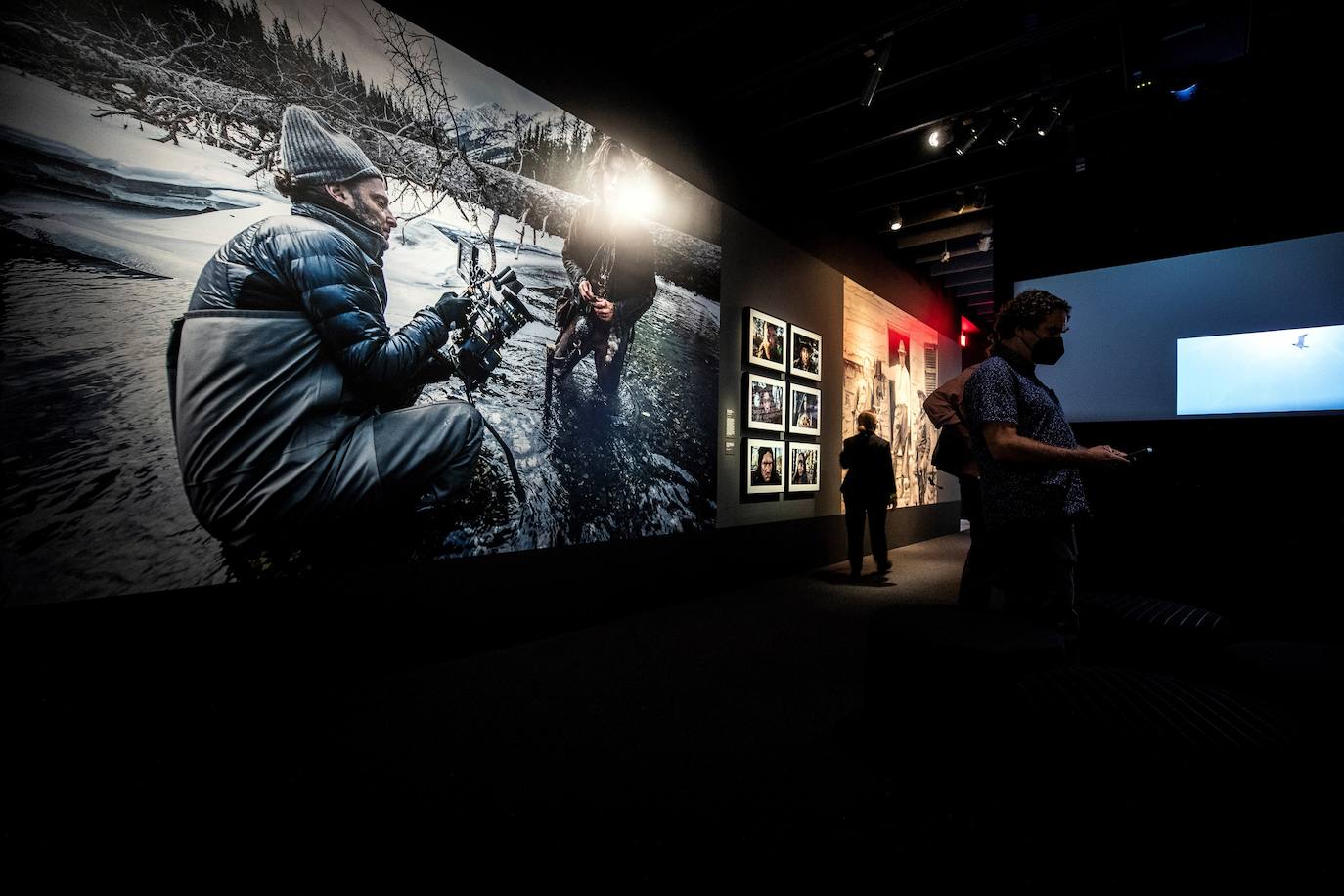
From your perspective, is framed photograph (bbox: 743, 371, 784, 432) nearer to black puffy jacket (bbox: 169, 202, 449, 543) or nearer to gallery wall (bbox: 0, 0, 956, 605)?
gallery wall (bbox: 0, 0, 956, 605)

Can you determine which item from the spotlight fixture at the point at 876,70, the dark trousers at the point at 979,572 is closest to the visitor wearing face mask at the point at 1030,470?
the dark trousers at the point at 979,572

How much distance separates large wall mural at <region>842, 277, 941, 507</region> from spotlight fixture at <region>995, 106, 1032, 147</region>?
2.05 metres

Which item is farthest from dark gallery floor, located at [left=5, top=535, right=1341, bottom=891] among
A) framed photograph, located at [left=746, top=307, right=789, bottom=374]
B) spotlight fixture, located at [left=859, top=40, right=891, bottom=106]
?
spotlight fixture, located at [left=859, top=40, right=891, bottom=106]

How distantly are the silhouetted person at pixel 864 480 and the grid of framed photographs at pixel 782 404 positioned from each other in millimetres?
416

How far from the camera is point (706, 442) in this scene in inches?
177

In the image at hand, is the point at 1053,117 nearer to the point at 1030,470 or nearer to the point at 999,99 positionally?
the point at 999,99

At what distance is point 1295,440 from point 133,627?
5174mm

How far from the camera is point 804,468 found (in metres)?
5.59

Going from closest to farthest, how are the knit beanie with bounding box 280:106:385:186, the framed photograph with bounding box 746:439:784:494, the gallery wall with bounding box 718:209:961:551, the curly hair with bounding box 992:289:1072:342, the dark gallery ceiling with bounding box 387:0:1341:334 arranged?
the curly hair with bounding box 992:289:1072:342 → the knit beanie with bounding box 280:106:385:186 → the dark gallery ceiling with bounding box 387:0:1341:334 → the gallery wall with bounding box 718:209:961:551 → the framed photograph with bounding box 746:439:784:494

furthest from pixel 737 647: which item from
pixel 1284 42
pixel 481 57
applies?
pixel 1284 42

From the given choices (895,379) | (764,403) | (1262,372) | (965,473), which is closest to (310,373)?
(764,403)

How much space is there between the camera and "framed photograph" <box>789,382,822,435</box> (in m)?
5.48

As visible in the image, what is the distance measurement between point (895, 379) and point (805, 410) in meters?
2.55

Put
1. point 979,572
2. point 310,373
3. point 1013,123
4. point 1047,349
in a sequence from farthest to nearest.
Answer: point 1013,123 < point 979,572 < point 310,373 < point 1047,349
